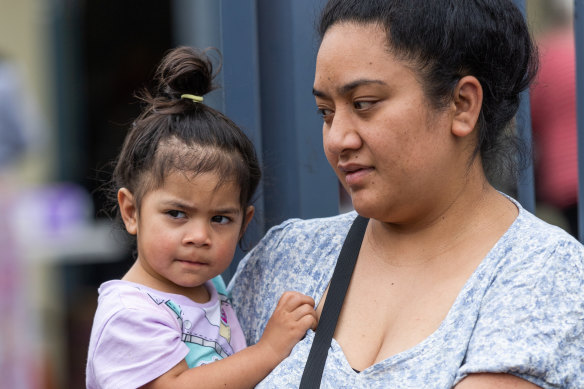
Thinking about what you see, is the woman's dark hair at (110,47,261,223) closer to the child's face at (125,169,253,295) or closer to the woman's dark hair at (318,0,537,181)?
the child's face at (125,169,253,295)

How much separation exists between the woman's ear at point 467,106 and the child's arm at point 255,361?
1.74 feet

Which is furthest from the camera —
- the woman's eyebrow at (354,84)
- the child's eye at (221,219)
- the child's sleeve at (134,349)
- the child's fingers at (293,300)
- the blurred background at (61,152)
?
the blurred background at (61,152)

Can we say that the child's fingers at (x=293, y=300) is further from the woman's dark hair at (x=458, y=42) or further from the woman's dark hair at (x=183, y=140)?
the woman's dark hair at (x=458, y=42)

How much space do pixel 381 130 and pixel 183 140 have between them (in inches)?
21.7

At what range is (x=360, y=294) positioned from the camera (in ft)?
6.17

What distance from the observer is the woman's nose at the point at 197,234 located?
195cm

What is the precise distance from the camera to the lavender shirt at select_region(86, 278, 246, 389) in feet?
5.98

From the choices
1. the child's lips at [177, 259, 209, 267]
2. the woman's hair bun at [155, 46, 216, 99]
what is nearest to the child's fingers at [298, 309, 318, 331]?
the child's lips at [177, 259, 209, 267]

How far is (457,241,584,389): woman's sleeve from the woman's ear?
12.7 inches

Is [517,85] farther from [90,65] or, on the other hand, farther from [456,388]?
[90,65]

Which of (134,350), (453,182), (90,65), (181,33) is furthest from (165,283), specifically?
(90,65)

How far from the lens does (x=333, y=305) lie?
187cm

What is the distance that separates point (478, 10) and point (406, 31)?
0.58 feet

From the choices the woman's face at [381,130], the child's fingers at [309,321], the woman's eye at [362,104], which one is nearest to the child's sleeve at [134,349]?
the child's fingers at [309,321]
